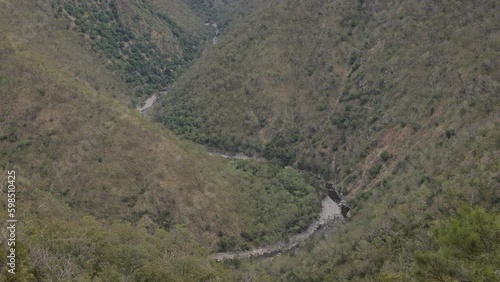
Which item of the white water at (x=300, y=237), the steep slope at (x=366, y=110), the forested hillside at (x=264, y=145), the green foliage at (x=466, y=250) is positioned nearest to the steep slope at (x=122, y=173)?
A: the forested hillside at (x=264, y=145)

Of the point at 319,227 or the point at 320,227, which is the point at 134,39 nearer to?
the point at 319,227

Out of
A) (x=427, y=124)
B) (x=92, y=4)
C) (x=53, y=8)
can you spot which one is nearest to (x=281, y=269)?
(x=427, y=124)

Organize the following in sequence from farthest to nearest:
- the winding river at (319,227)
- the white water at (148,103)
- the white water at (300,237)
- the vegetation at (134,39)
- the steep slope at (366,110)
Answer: the white water at (148,103)
the vegetation at (134,39)
the winding river at (319,227)
the white water at (300,237)
the steep slope at (366,110)

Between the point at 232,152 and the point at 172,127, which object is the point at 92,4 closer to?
the point at 172,127

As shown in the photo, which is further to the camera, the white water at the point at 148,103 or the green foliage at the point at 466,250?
the white water at the point at 148,103

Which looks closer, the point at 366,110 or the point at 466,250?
the point at 466,250

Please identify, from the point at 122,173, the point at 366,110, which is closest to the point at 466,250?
the point at 122,173

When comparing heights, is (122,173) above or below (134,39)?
above

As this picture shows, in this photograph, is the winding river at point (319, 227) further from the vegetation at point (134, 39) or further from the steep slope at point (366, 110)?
the vegetation at point (134, 39)

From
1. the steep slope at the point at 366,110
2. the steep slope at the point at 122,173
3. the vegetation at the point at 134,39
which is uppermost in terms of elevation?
Result: the steep slope at the point at 366,110
